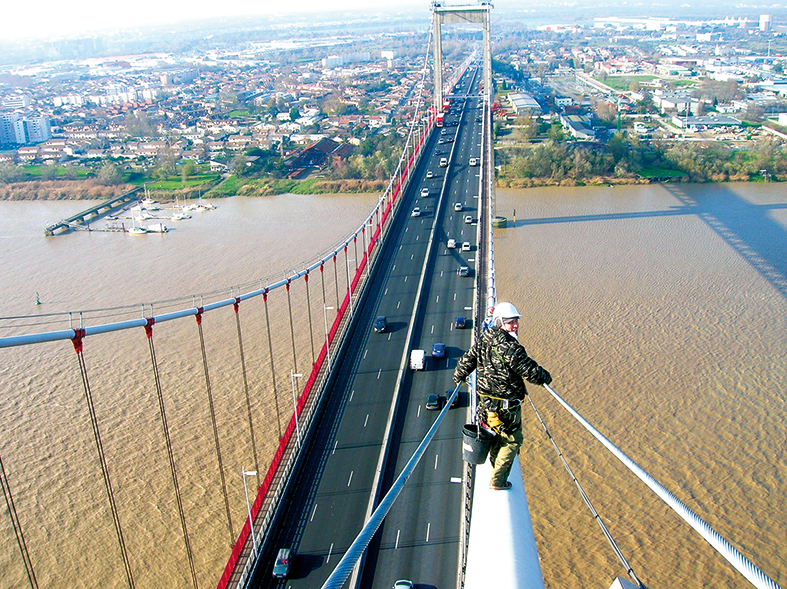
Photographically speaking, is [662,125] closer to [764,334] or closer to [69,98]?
[764,334]

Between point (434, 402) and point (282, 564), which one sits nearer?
point (282, 564)

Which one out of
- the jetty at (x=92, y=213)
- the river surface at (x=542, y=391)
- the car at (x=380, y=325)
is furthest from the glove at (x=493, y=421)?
the jetty at (x=92, y=213)

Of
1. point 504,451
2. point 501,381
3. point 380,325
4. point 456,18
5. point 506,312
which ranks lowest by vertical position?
point 380,325

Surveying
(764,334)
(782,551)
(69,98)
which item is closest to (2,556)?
(782,551)

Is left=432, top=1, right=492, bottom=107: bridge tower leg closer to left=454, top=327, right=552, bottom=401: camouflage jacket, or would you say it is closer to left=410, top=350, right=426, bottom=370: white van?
left=410, top=350, right=426, bottom=370: white van

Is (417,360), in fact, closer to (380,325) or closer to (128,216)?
(380,325)

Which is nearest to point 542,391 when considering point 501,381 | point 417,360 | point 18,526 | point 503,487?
point 417,360

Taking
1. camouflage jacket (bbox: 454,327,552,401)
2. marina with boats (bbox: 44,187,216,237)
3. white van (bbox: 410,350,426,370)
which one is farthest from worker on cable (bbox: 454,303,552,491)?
marina with boats (bbox: 44,187,216,237)
